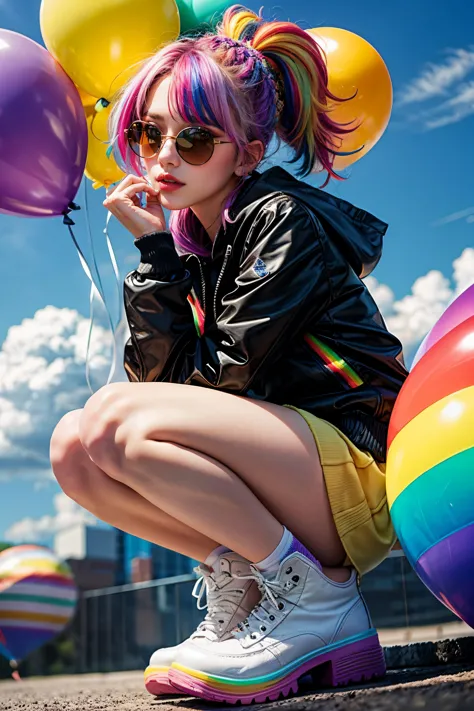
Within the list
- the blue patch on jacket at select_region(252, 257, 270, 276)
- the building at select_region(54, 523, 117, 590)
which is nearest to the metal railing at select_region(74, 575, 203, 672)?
the blue patch on jacket at select_region(252, 257, 270, 276)

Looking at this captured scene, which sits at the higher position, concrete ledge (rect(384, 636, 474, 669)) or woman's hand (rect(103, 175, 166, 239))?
woman's hand (rect(103, 175, 166, 239))

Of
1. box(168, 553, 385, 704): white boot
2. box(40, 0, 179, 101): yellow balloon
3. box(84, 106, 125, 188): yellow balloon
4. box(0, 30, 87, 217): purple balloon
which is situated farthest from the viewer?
Result: box(84, 106, 125, 188): yellow balloon

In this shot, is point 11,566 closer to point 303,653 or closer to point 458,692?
point 303,653

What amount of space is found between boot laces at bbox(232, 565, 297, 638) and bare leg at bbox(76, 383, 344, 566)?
0.07 m

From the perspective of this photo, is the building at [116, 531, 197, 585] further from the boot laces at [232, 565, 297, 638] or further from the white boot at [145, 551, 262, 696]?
the boot laces at [232, 565, 297, 638]

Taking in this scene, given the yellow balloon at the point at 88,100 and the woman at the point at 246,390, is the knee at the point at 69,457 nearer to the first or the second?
the woman at the point at 246,390

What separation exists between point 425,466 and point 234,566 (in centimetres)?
54

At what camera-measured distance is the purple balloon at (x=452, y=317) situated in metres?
1.84

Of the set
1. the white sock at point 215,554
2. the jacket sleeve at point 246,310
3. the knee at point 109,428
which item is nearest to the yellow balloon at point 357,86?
the jacket sleeve at point 246,310

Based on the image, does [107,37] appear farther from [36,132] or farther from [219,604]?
[219,604]

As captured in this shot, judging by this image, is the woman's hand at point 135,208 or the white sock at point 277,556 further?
the woman's hand at point 135,208

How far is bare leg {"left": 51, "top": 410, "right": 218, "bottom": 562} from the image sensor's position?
209 centimetres

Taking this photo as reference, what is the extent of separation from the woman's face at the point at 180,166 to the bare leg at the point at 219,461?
2.06 ft

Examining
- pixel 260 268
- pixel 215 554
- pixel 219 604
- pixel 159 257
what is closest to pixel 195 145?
pixel 159 257
